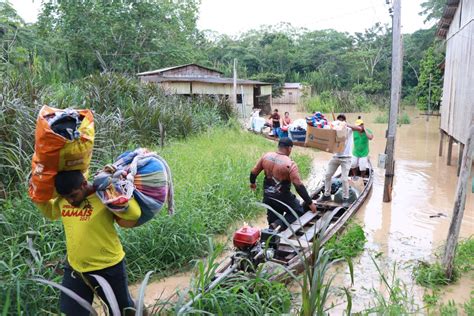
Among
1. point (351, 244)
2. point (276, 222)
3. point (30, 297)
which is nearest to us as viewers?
point (30, 297)

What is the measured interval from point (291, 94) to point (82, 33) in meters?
15.8

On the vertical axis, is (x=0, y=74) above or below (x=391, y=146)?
above

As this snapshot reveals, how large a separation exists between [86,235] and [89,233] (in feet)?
0.07

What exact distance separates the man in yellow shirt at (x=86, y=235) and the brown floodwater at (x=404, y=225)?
1.21 m

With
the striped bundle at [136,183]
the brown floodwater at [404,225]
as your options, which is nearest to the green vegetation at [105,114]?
the brown floodwater at [404,225]

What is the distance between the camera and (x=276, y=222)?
191 inches

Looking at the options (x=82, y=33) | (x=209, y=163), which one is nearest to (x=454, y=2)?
(x=209, y=163)

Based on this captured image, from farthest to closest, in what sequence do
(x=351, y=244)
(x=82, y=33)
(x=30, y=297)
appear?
(x=82, y=33), (x=351, y=244), (x=30, y=297)

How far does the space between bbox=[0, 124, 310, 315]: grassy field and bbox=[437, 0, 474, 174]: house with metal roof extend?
5.24 meters

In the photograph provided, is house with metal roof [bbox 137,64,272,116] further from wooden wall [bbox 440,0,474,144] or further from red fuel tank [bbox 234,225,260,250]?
red fuel tank [bbox 234,225,260,250]

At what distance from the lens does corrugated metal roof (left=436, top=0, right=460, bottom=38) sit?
11.9 m

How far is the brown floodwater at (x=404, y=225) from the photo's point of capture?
4.50 m

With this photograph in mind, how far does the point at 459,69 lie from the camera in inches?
444

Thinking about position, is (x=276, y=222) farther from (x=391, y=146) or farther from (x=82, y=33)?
(x=82, y=33)
